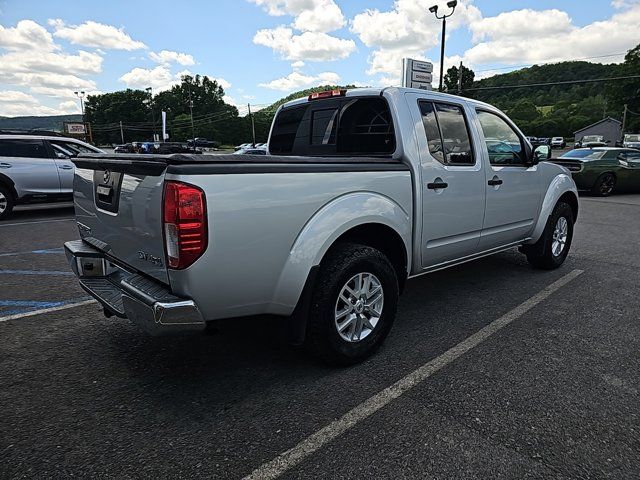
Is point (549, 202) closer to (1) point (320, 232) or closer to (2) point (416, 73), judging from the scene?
(1) point (320, 232)

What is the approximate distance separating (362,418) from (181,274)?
4.12 feet

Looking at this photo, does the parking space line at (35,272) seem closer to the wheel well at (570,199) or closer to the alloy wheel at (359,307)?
the alloy wheel at (359,307)

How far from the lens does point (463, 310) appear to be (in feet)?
13.2

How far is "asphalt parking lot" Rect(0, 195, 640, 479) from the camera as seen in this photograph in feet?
6.78

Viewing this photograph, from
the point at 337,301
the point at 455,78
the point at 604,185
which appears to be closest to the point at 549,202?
the point at 337,301

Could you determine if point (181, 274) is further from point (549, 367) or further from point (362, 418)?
point (549, 367)

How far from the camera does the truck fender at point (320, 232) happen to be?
8.29 feet

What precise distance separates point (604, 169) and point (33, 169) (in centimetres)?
1556

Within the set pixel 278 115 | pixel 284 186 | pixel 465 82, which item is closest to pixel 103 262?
pixel 284 186

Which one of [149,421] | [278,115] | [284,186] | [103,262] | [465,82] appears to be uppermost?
[465,82]

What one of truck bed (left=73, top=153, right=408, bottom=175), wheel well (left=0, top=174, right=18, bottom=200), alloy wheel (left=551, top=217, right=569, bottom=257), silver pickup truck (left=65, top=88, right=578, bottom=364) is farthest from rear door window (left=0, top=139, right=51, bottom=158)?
alloy wheel (left=551, top=217, right=569, bottom=257)

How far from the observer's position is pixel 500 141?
4336 mm

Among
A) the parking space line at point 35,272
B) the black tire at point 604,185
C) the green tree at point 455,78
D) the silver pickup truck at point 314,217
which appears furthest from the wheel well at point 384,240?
the green tree at point 455,78

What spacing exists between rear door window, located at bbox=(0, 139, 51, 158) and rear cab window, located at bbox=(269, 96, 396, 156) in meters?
7.49
